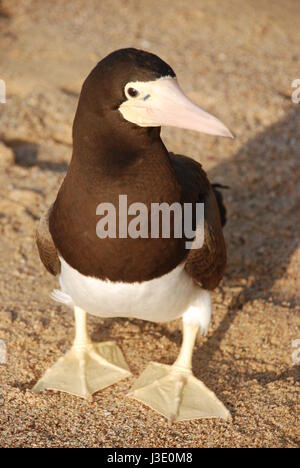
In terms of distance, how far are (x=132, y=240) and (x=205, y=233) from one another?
0.54m

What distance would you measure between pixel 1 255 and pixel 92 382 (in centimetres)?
143

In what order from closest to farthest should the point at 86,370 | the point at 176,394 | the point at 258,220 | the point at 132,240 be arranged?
the point at 132,240, the point at 176,394, the point at 86,370, the point at 258,220

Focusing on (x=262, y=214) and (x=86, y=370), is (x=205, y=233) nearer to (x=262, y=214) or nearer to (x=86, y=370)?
(x=86, y=370)

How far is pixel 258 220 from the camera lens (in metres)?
5.55

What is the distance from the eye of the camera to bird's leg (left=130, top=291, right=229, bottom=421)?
3691mm

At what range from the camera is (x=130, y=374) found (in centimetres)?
402

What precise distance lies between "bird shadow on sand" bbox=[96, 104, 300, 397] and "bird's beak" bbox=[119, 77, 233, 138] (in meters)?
1.63

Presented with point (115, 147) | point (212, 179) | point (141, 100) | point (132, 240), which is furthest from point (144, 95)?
point (212, 179)

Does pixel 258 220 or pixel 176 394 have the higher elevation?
pixel 258 220

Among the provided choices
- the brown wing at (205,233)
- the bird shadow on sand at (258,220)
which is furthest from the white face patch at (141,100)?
the bird shadow on sand at (258,220)

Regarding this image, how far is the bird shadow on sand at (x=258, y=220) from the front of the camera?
177 inches

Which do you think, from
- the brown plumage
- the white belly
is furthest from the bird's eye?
the white belly

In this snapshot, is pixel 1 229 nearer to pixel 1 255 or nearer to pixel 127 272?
pixel 1 255

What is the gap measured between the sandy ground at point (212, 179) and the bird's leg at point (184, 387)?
0.08 m
